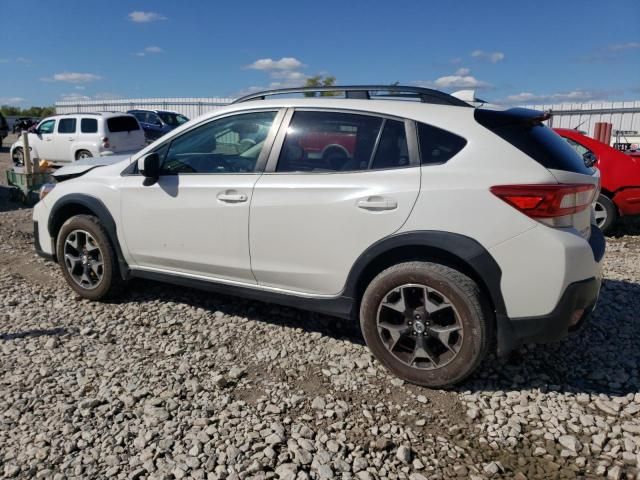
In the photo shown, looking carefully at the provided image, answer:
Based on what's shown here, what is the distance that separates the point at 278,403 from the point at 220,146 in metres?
2.03

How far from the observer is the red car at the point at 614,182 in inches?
292

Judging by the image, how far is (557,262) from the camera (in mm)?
2932

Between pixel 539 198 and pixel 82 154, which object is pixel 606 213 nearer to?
pixel 539 198

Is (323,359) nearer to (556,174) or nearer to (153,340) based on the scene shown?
(153,340)

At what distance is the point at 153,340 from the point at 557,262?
9.44 feet

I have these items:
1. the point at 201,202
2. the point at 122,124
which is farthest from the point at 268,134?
the point at 122,124

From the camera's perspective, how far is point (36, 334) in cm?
413

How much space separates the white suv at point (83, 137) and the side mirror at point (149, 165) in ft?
34.8

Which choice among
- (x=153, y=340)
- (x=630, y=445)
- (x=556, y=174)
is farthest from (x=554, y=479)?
(x=153, y=340)

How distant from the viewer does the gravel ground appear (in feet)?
8.86

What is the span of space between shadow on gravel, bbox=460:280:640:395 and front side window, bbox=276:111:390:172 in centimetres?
164

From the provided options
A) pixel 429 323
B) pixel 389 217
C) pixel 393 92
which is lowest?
pixel 429 323

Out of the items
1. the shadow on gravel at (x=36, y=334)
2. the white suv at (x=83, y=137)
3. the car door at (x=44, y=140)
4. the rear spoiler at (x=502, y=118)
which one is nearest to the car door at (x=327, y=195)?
the rear spoiler at (x=502, y=118)

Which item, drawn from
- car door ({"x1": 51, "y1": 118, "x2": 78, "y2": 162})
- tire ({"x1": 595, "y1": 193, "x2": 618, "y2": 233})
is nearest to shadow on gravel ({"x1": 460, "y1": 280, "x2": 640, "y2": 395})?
tire ({"x1": 595, "y1": 193, "x2": 618, "y2": 233})
